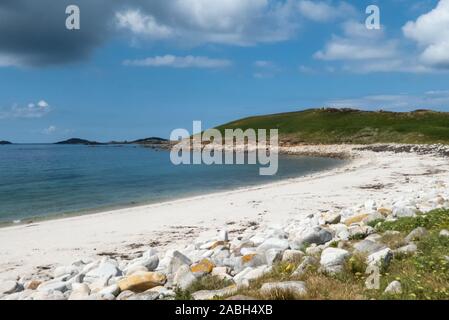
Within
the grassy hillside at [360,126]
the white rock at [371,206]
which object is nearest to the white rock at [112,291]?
the white rock at [371,206]

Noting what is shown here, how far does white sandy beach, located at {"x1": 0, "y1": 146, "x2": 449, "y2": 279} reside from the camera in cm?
1527

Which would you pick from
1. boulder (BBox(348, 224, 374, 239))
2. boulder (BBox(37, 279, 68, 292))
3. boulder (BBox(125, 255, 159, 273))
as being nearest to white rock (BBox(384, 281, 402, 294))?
boulder (BBox(348, 224, 374, 239))

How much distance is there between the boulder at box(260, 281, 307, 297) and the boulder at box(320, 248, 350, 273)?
1.03m

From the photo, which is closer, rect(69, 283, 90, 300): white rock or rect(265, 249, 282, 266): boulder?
rect(69, 283, 90, 300): white rock

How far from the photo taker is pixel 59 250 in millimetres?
15594

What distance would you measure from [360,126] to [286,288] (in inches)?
4793

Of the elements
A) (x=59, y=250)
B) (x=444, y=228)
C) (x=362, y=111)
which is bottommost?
(x=59, y=250)

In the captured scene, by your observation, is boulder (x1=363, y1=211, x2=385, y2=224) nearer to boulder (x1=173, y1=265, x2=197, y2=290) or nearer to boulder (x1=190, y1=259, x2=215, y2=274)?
boulder (x1=190, y1=259, x2=215, y2=274)

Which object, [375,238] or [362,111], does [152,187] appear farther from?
[362,111]

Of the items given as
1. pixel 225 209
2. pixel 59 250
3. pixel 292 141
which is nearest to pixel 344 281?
pixel 59 250

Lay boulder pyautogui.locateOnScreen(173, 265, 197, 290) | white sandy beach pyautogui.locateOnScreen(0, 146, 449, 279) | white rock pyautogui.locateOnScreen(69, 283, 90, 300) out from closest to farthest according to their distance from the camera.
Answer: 1. boulder pyautogui.locateOnScreen(173, 265, 197, 290)
2. white rock pyautogui.locateOnScreen(69, 283, 90, 300)
3. white sandy beach pyautogui.locateOnScreen(0, 146, 449, 279)

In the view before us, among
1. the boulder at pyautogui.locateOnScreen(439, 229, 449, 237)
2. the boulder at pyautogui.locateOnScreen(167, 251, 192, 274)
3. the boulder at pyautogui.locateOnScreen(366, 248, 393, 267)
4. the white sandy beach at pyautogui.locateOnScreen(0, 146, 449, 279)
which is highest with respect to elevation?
the boulder at pyautogui.locateOnScreen(439, 229, 449, 237)
